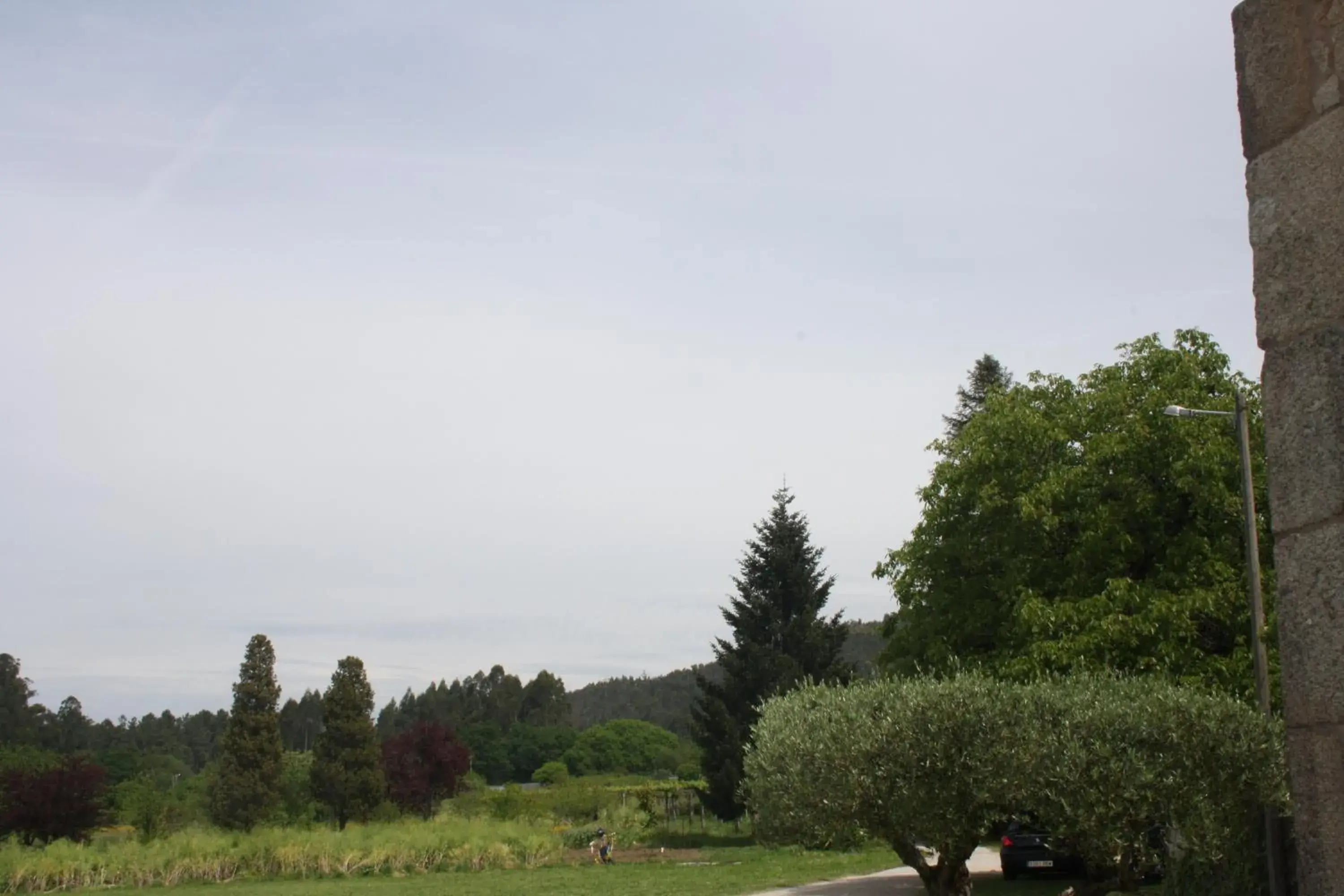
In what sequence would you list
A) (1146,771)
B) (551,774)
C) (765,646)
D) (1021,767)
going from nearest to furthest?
(1146,771), (1021,767), (765,646), (551,774)

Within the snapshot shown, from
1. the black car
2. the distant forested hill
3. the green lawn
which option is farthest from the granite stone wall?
the distant forested hill

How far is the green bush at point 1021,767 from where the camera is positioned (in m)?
14.3

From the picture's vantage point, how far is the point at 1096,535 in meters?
23.7

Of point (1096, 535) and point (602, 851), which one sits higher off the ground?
point (1096, 535)

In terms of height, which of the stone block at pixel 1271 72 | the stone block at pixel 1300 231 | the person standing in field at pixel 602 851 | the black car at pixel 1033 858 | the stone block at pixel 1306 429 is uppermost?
the stone block at pixel 1271 72

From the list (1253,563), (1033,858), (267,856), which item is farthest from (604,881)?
(1253,563)

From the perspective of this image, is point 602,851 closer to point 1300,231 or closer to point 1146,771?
point 1146,771

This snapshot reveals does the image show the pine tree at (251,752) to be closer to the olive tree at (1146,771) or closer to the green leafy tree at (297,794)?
the green leafy tree at (297,794)

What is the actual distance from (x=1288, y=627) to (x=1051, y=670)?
19762 mm

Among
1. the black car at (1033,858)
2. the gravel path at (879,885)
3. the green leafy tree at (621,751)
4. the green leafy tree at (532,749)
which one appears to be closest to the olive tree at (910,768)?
the gravel path at (879,885)

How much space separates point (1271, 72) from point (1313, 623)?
137 centimetres

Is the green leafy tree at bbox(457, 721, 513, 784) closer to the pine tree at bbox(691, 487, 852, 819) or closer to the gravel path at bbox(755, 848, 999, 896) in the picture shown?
the pine tree at bbox(691, 487, 852, 819)

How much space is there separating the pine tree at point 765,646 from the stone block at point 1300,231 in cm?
4008

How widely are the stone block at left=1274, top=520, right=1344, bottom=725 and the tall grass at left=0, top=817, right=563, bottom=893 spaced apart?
3204cm
